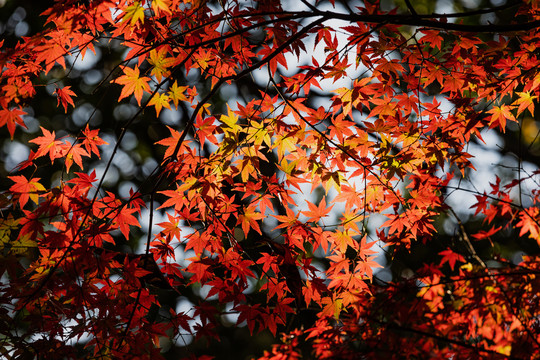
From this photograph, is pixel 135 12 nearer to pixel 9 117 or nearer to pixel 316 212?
pixel 9 117

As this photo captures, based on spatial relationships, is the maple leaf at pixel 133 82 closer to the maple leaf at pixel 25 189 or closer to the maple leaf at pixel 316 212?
the maple leaf at pixel 25 189

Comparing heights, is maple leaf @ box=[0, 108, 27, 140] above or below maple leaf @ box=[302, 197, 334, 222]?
above

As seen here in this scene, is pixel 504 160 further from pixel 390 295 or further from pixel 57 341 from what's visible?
pixel 57 341

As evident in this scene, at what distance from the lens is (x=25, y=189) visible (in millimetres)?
2355

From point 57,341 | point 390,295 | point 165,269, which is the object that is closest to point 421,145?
point 390,295

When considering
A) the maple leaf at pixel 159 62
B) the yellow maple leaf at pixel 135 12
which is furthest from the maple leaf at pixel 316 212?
the yellow maple leaf at pixel 135 12

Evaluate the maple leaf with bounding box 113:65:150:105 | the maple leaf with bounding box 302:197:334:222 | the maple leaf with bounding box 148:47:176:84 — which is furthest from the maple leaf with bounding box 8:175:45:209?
the maple leaf with bounding box 302:197:334:222

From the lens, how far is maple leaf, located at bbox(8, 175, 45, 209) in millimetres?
2307

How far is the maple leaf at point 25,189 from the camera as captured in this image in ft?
7.57

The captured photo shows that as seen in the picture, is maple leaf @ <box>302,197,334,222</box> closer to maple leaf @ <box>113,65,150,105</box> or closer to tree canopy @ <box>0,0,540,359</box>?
tree canopy @ <box>0,0,540,359</box>

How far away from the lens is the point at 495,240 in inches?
226

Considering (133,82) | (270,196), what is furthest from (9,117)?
(270,196)

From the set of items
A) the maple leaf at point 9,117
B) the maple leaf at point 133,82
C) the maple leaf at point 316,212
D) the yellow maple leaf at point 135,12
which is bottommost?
the maple leaf at point 316,212

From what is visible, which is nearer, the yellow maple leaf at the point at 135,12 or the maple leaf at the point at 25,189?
the yellow maple leaf at the point at 135,12
